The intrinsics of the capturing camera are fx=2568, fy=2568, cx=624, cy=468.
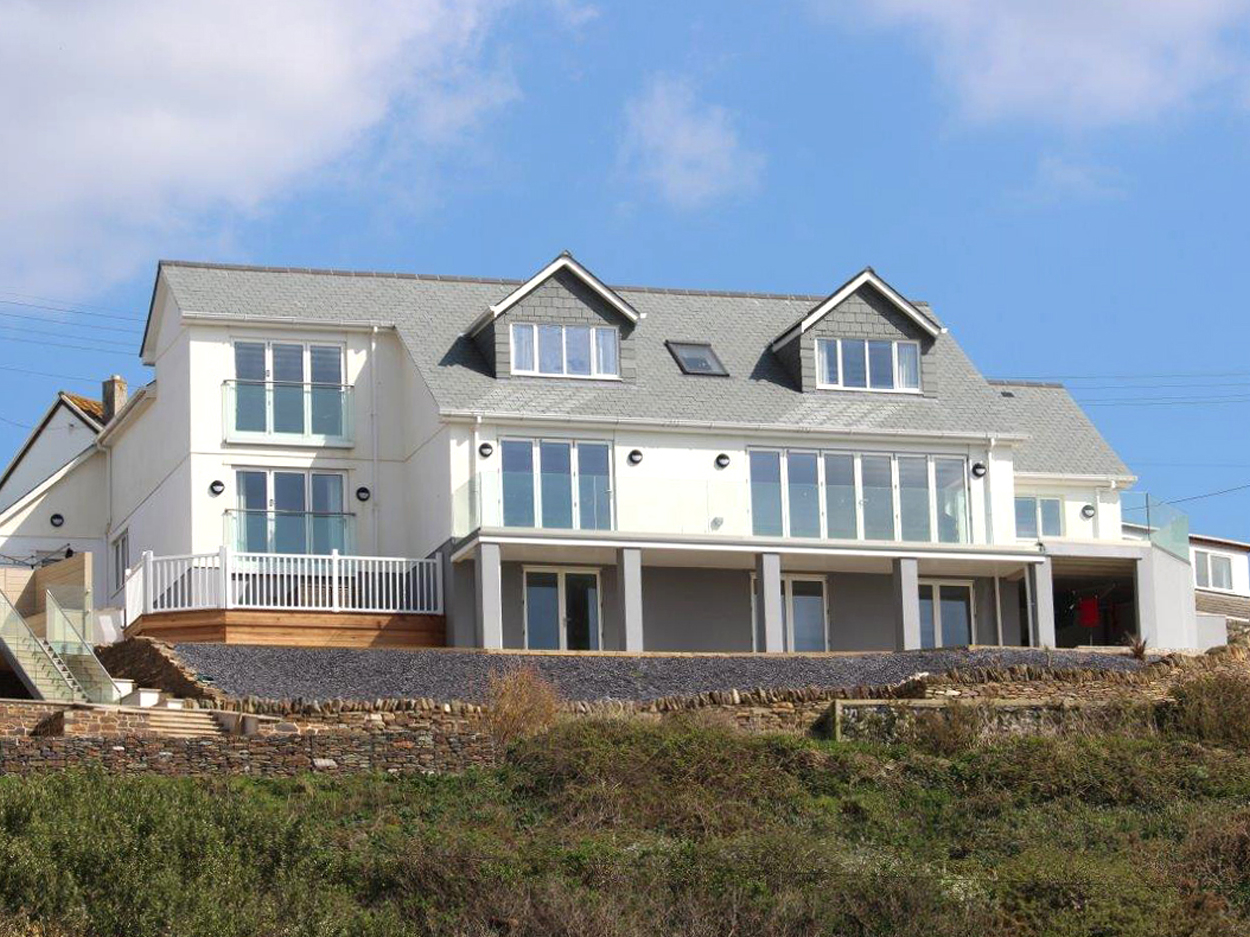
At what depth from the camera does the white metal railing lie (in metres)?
43.2

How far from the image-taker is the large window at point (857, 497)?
45781 millimetres

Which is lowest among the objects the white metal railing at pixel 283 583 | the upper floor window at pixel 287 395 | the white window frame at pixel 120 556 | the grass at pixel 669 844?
the grass at pixel 669 844

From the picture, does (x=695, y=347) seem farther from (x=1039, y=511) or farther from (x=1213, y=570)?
(x=1213, y=570)

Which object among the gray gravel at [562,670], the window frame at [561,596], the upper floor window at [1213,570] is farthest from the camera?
the upper floor window at [1213,570]

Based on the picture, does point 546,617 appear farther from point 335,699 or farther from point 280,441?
point 335,699

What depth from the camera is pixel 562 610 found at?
45.1 meters

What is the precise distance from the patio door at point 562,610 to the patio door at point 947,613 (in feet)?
20.6

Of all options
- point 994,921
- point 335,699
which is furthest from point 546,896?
point 335,699

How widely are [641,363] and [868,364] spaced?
14.2 ft

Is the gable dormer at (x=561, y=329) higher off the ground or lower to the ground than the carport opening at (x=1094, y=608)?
higher

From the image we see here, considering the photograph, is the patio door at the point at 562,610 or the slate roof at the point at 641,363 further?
the slate roof at the point at 641,363

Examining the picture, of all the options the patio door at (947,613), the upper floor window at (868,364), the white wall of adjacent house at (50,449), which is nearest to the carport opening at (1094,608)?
the patio door at (947,613)

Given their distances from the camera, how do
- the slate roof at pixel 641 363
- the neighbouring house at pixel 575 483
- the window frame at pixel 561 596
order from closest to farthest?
the neighbouring house at pixel 575 483 → the window frame at pixel 561 596 → the slate roof at pixel 641 363

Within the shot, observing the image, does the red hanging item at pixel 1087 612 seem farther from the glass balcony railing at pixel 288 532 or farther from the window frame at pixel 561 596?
the glass balcony railing at pixel 288 532
